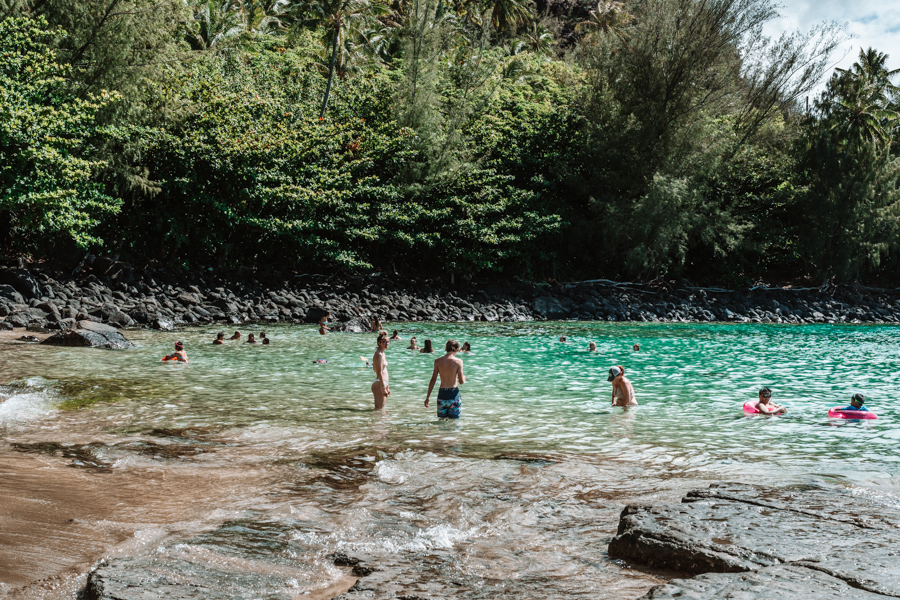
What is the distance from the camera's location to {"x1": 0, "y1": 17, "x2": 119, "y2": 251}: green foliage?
17.9 meters

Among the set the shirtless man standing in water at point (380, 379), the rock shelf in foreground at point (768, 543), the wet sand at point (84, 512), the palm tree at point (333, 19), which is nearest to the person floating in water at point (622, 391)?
the shirtless man standing in water at point (380, 379)

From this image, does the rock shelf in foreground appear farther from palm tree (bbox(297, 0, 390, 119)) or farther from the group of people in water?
palm tree (bbox(297, 0, 390, 119))

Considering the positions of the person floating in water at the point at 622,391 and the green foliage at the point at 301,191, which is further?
the green foliage at the point at 301,191

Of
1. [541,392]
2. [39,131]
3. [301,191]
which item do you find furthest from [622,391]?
[301,191]

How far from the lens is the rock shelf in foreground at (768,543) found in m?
3.48

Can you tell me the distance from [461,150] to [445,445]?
26.1 m

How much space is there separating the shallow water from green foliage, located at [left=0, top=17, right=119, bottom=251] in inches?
202

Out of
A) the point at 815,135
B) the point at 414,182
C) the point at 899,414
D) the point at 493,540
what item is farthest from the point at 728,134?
the point at 493,540

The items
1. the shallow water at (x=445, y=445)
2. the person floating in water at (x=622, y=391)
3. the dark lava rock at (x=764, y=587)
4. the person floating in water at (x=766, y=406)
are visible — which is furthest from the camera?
the person floating in water at (x=622, y=391)

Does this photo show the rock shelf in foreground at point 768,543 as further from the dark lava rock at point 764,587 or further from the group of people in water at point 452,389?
the group of people in water at point 452,389

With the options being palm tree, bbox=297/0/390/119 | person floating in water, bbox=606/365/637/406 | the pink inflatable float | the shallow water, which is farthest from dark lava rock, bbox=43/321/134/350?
palm tree, bbox=297/0/390/119

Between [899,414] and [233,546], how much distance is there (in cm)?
1079

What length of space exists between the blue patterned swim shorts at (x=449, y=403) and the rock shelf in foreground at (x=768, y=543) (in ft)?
14.7

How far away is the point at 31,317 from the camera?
20109 millimetres
